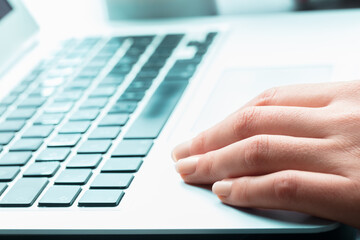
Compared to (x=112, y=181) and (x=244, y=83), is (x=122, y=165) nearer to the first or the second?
(x=112, y=181)

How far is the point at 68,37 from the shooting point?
0.98 metres

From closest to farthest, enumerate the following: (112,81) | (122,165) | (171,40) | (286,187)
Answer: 1. (286,187)
2. (122,165)
3. (112,81)
4. (171,40)

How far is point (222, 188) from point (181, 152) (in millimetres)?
92

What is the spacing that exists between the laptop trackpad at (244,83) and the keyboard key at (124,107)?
0.09m

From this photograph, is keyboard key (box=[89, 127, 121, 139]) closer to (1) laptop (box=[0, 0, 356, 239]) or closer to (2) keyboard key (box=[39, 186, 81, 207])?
(1) laptop (box=[0, 0, 356, 239])

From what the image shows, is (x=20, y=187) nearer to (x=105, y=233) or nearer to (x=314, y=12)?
(x=105, y=233)

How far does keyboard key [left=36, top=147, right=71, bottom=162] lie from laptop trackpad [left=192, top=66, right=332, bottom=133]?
5.9 inches

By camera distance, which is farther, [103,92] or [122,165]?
[103,92]

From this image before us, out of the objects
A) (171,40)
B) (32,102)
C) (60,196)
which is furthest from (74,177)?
(171,40)

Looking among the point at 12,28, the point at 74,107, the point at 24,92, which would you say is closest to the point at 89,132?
the point at 74,107

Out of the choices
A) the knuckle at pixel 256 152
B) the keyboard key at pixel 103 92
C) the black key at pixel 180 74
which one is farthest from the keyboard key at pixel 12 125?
the knuckle at pixel 256 152

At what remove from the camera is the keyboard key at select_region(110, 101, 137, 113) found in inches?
27.4

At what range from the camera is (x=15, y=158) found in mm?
616

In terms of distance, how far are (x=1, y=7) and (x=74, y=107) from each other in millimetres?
277
